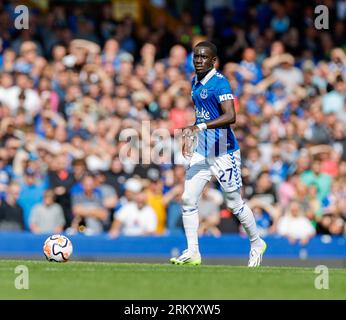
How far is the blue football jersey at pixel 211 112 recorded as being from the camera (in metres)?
16.1

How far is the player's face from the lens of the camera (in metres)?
16.0

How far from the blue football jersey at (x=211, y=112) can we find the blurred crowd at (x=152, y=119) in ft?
19.7

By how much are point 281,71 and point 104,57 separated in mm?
3881

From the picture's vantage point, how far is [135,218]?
2219 centimetres

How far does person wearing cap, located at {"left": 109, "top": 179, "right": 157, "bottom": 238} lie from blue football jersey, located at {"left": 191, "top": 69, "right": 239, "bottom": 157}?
5.93 metres

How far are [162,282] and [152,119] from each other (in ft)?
34.4

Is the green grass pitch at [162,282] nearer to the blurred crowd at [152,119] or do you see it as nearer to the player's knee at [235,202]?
the player's knee at [235,202]

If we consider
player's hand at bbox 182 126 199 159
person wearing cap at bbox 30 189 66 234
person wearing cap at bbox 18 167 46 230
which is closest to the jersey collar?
player's hand at bbox 182 126 199 159

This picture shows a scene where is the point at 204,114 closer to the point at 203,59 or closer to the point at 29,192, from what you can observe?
the point at 203,59

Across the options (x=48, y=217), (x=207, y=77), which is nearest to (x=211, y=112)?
(x=207, y=77)

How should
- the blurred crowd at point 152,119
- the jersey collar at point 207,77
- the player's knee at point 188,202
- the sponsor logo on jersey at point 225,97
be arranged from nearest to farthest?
the sponsor logo on jersey at point 225,97, the player's knee at point 188,202, the jersey collar at point 207,77, the blurred crowd at point 152,119

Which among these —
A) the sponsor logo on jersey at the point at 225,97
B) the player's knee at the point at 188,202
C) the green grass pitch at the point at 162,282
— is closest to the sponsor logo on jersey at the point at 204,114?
the sponsor logo on jersey at the point at 225,97

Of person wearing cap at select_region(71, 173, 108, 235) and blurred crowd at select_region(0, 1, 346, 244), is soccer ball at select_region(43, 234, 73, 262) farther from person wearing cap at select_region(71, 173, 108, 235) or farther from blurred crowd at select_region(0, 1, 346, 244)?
person wearing cap at select_region(71, 173, 108, 235)

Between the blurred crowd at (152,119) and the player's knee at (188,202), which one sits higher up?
the blurred crowd at (152,119)
